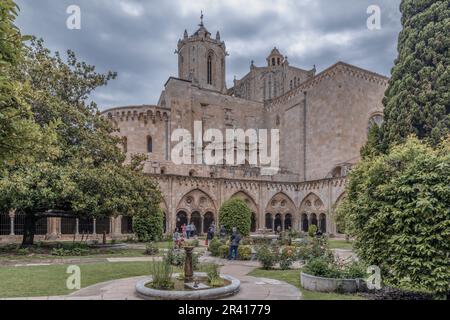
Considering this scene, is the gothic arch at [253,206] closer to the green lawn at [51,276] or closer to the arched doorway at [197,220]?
the arched doorway at [197,220]

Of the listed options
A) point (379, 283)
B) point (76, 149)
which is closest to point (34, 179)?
point (76, 149)

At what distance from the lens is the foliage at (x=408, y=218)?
7934 mm

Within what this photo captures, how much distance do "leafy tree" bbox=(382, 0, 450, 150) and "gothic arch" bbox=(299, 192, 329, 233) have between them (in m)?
13.9

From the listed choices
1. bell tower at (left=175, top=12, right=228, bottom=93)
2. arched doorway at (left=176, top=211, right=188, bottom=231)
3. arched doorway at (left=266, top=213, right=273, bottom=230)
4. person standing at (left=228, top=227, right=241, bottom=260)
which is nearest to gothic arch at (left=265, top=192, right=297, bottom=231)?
arched doorway at (left=266, top=213, right=273, bottom=230)

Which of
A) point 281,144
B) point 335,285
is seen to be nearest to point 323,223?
point 281,144

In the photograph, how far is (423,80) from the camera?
794 inches

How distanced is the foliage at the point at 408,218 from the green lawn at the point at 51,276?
6893 millimetres

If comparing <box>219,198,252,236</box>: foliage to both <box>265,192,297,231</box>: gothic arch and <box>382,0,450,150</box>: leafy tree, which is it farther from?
<box>265,192,297,231</box>: gothic arch

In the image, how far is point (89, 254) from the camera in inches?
661

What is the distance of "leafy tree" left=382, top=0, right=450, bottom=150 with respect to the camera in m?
19.5

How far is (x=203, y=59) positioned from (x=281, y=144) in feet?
55.5

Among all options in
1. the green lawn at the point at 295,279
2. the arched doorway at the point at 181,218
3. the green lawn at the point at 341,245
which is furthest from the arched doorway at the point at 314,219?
the green lawn at the point at 295,279

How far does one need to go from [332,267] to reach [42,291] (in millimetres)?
7041
